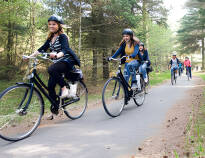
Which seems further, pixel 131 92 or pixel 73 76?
pixel 131 92

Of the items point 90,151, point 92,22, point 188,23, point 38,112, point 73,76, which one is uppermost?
point 188,23

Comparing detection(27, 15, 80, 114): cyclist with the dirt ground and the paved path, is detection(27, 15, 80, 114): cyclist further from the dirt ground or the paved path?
the dirt ground

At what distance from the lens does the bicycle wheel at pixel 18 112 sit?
11.7 ft

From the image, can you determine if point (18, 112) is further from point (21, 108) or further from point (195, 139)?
point (195, 139)

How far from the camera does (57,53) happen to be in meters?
4.44

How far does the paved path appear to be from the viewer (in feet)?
9.93

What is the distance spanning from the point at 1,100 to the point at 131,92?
355 centimetres

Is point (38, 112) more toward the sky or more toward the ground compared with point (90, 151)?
more toward the sky

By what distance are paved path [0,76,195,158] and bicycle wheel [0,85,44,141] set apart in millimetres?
185

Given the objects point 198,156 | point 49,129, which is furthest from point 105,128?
point 198,156

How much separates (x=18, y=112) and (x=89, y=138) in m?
1.31

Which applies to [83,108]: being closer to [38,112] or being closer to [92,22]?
[38,112]

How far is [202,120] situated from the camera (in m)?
4.42

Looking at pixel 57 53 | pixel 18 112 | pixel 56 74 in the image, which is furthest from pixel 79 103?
pixel 18 112
